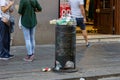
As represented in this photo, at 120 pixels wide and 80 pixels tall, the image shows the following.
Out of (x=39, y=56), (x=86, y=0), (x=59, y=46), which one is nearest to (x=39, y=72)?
(x=59, y=46)

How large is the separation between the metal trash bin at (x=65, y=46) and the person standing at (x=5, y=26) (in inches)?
72.9

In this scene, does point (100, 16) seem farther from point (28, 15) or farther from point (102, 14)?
point (28, 15)

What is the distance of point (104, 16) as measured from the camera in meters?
15.0

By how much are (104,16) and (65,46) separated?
6.68m

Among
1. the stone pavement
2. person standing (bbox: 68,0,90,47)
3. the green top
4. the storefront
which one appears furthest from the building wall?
the green top

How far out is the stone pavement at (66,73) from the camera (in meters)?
8.36

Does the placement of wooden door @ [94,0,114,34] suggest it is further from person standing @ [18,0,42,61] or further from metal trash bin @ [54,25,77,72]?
metal trash bin @ [54,25,77,72]

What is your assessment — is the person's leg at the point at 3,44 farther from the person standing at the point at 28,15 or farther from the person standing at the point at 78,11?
the person standing at the point at 78,11

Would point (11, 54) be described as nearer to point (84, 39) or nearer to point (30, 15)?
point (30, 15)

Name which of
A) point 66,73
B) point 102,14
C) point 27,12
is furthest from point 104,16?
point 66,73

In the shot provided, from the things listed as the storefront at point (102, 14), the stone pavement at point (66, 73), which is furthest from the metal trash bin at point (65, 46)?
the storefront at point (102, 14)

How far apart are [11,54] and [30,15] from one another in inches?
71.9

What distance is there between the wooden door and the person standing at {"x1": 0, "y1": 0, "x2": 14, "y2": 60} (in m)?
5.63

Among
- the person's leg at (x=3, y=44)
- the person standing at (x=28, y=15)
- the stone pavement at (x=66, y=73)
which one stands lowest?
the stone pavement at (x=66, y=73)
